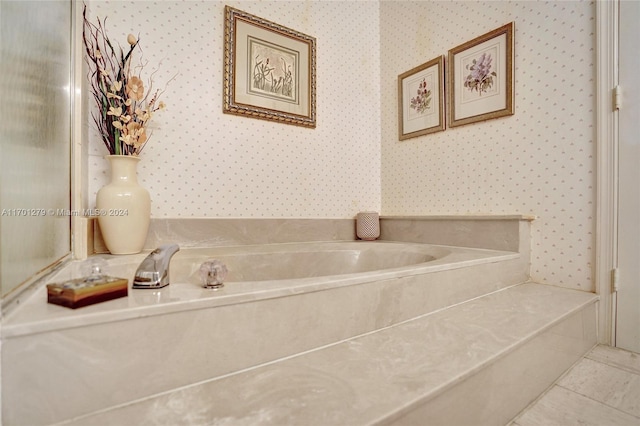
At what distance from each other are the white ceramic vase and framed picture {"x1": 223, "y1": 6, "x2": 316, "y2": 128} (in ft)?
2.21

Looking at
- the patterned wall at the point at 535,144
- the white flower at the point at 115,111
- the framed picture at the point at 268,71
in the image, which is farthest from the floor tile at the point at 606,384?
the white flower at the point at 115,111

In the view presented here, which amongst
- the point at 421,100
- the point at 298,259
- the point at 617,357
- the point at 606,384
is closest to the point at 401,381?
the point at 606,384

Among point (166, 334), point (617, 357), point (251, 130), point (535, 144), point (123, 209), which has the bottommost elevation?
point (617, 357)

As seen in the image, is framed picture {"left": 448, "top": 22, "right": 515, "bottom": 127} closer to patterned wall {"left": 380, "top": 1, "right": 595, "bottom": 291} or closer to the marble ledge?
patterned wall {"left": 380, "top": 1, "right": 595, "bottom": 291}

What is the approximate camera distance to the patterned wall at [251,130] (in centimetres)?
161

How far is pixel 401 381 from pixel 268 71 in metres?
1.86

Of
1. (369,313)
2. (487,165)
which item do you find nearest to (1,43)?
(369,313)

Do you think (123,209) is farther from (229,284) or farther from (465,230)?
(465,230)

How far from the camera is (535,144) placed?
160 cm

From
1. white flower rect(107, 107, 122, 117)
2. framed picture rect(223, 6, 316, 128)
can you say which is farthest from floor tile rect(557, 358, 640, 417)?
white flower rect(107, 107, 122, 117)

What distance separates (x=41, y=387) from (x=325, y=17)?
2.44 metres

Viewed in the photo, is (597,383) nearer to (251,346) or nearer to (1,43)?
(251,346)

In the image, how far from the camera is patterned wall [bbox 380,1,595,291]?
1.45 metres

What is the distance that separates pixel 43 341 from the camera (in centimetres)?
50
